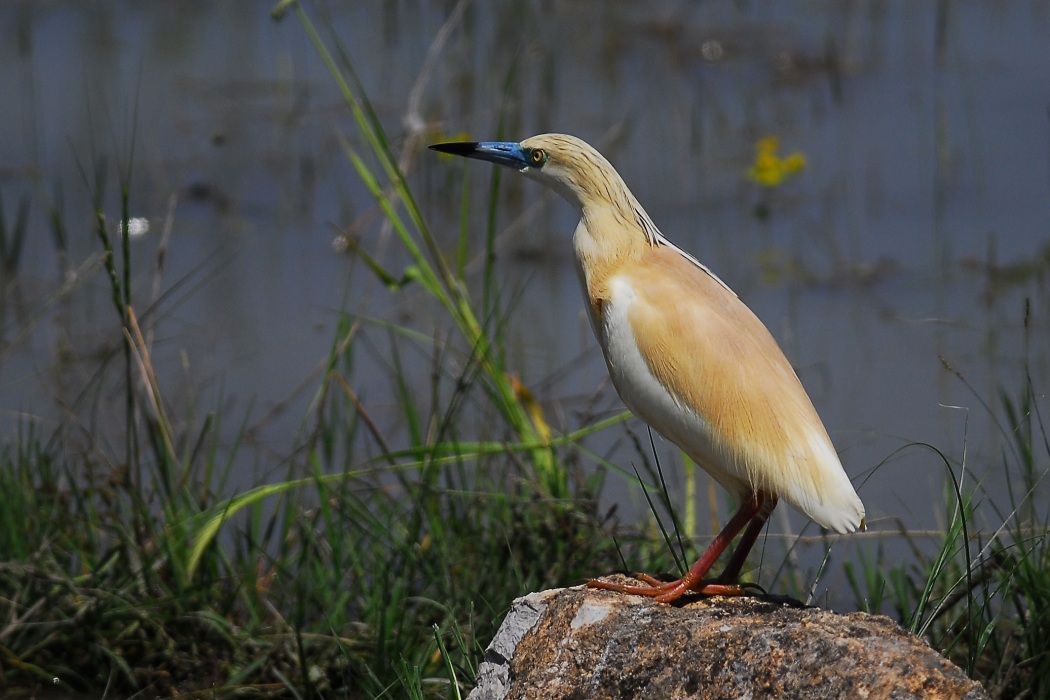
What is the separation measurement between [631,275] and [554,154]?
332 mm

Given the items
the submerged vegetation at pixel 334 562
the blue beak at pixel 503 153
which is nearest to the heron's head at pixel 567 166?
the blue beak at pixel 503 153

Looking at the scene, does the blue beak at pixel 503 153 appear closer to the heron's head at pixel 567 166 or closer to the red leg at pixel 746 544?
the heron's head at pixel 567 166

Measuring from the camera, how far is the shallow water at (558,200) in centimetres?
559

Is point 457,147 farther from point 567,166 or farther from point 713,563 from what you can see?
point 713,563

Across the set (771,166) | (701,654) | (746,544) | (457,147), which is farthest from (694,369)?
(771,166)

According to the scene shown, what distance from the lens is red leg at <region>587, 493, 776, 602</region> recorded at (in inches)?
120

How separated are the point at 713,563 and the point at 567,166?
945 millimetres

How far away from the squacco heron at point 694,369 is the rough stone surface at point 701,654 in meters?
0.17

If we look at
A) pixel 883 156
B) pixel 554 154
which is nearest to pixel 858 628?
pixel 554 154

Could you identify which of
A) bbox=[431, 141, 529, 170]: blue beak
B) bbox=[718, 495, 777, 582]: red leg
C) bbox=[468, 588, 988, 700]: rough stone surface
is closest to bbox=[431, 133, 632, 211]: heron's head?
bbox=[431, 141, 529, 170]: blue beak

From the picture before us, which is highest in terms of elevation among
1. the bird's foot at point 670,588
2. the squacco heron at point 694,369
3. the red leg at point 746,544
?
the squacco heron at point 694,369

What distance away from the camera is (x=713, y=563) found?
3092 mm

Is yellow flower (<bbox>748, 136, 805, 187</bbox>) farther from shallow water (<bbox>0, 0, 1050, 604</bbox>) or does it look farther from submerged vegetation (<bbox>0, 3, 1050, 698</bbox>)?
submerged vegetation (<bbox>0, 3, 1050, 698</bbox>)

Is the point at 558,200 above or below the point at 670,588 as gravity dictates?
above
